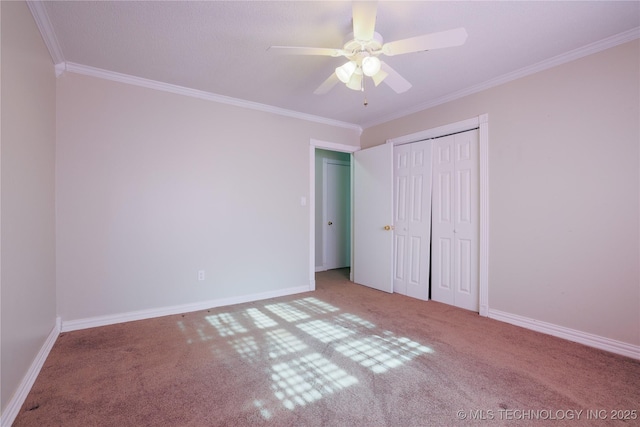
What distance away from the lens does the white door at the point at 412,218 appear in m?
3.57

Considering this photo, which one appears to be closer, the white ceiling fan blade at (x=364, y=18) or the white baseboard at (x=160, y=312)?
the white ceiling fan blade at (x=364, y=18)

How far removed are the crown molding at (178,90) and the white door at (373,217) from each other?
0.79 m

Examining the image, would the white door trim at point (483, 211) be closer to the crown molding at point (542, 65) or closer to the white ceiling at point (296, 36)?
the crown molding at point (542, 65)

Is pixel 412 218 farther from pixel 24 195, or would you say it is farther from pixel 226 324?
pixel 24 195

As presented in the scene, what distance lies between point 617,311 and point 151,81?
447 cm

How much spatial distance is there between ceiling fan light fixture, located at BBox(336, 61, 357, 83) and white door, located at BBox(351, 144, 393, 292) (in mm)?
1946

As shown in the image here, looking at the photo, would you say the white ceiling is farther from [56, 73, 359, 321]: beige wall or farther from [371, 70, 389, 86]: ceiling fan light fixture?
[56, 73, 359, 321]: beige wall

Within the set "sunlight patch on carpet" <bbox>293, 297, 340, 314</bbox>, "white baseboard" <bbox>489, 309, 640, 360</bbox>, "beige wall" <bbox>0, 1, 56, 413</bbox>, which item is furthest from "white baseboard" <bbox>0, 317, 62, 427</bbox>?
"white baseboard" <bbox>489, 309, 640, 360</bbox>

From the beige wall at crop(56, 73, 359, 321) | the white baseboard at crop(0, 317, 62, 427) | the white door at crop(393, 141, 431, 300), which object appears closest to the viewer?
the white baseboard at crop(0, 317, 62, 427)

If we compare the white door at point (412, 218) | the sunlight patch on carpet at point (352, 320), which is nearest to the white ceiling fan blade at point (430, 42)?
the white door at point (412, 218)

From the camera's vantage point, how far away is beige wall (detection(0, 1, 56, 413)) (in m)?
1.50

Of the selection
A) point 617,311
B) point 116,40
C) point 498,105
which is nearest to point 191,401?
point 116,40

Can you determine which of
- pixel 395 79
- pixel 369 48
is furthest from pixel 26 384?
pixel 395 79

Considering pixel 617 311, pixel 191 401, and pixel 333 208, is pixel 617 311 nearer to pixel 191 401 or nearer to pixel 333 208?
pixel 191 401
